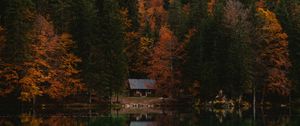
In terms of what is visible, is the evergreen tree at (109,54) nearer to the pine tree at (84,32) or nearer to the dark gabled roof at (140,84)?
the pine tree at (84,32)

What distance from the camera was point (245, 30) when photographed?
6975 cm

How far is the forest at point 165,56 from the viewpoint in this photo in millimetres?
61797

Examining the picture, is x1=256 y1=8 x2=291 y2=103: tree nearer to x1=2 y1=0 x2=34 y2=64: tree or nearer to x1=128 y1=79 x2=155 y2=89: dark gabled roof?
x1=128 y1=79 x2=155 y2=89: dark gabled roof

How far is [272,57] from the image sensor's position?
230 ft

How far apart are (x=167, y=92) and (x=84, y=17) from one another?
16667mm

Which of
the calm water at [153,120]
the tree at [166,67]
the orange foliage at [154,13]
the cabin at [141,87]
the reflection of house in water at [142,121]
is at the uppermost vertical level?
the orange foliage at [154,13]

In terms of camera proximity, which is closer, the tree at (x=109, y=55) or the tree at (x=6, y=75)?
the tree at (x=6, y=75)

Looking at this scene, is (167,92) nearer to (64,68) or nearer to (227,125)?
(64,68)

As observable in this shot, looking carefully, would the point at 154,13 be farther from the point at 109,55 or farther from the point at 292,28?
the point at 109,55

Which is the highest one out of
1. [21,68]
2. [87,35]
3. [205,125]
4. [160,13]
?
[160,13]

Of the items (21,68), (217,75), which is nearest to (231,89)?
(217,75)

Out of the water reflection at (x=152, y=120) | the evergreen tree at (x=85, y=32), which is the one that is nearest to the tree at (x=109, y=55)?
the evergreen tree at (x=85, y=32)

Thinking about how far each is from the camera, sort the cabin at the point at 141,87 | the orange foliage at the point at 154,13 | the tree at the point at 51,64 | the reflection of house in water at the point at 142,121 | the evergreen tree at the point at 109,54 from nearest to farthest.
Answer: the reflection of house in water at the point at 142,121 → the tree at the point at 51,64 → the evergreen tree at the point at 109,54 → the cabin at the point at 141,87 → the orange foliage at the point at 154,13

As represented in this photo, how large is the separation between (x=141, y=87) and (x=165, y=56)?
10.2 metres
